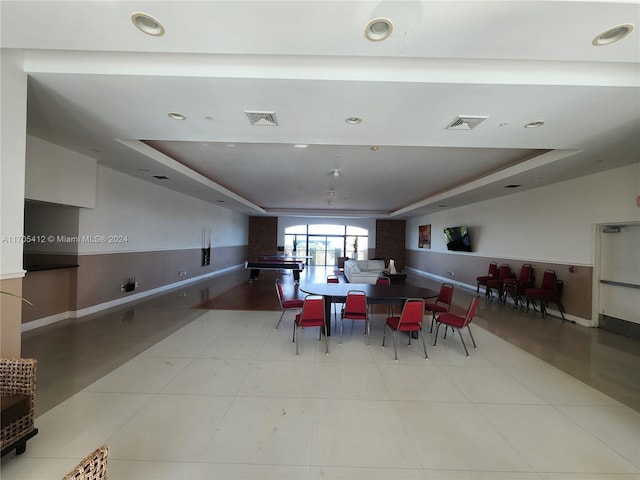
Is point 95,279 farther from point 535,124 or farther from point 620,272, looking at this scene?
point 620,272

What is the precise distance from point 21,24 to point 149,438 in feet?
10.3

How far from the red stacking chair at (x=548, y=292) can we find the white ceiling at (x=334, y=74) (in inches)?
95.9

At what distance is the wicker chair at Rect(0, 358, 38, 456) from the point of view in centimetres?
174

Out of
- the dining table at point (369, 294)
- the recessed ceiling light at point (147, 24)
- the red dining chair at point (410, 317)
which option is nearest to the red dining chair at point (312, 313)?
the dining table at point (369, 294)

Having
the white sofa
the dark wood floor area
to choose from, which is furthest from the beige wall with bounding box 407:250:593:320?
the white sofa

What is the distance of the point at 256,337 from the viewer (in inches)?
161

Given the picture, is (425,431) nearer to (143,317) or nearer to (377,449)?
(377,449)

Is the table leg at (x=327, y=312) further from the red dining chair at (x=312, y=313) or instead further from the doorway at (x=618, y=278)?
the doorway at (x=618, y=278)

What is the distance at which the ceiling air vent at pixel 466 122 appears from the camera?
A: 2932 millimetres

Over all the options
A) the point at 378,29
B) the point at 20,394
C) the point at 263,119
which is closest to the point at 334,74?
the point at 378,29

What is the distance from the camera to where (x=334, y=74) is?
7.61 feet

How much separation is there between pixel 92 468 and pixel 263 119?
310 centimetres

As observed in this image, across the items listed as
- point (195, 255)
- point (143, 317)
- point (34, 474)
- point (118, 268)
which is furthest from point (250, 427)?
point (195, 255)

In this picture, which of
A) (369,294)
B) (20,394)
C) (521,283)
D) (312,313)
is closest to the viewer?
(20,394)
